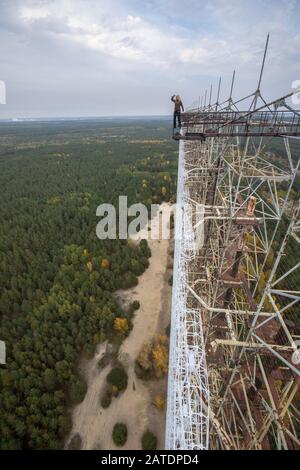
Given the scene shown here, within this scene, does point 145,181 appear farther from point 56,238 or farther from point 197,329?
point 197,329

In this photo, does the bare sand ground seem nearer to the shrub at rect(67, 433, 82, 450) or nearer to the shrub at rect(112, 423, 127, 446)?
the shrub at rect(67, 433, 82, 450)

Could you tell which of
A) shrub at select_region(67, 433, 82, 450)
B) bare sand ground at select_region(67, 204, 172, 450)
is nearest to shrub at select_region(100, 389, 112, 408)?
bare sand ground at select_region(67, 204, 172, 450)

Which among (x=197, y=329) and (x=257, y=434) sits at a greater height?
(x=197, y=329)

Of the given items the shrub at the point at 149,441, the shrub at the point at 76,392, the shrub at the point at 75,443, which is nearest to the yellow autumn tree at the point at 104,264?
the shrub at the point at 76,392

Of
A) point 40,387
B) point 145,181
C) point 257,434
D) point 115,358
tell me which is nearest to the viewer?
point 257,434

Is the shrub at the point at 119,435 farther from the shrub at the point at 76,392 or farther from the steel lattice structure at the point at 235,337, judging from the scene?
the steel lattice structure at the point at 235,337
